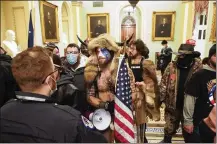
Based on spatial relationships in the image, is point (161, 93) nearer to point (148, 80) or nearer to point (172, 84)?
point (172, 84)

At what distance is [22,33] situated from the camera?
5.75 m

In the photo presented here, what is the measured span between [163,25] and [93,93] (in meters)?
10.5

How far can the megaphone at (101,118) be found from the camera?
1984 millimetres

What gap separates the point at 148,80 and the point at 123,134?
0.87 metres

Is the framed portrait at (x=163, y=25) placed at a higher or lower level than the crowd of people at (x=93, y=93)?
higher

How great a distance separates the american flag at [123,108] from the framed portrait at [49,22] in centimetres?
534

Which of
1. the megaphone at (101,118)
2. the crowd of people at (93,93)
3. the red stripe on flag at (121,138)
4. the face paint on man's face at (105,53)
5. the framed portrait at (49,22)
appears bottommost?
the red stripe on flag at (121,138)

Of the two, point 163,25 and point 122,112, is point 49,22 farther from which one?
point 163,25

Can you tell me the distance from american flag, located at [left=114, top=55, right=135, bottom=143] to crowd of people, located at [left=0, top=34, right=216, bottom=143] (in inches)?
1.0

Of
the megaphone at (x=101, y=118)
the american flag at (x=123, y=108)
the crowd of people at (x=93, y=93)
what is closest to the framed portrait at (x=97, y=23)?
A: the crowd of people at (x=93, y=93)

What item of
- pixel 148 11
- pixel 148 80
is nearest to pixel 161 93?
pixel 148 80

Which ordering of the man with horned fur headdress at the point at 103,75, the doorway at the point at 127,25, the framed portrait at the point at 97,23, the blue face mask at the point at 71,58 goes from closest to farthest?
1. the man with horned fur headdress at the point at 103,75
2. the blue face mask at the point at 71,58
3. the framed portrait at the point at 97,23
4. the doorway at the point at 127,25

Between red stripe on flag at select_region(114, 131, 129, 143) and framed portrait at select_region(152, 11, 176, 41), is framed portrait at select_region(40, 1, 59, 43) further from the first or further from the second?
framed portrait at select_region(152, 11, 176, 41)

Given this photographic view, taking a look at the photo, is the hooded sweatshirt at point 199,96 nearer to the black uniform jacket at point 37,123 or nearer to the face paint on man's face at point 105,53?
the face paint on man's face at point 105,53
